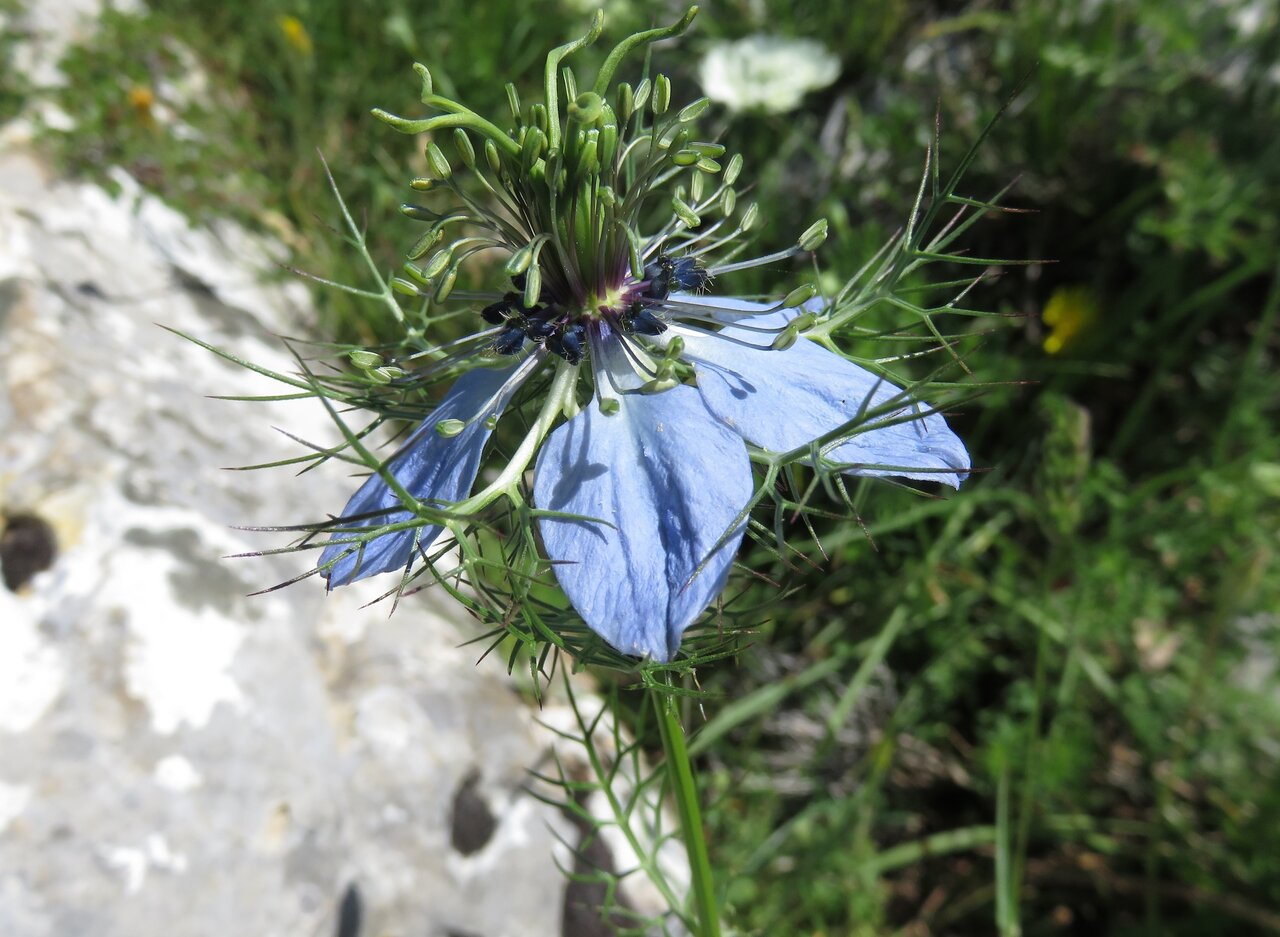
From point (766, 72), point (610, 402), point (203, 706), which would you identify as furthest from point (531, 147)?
point (766, 72)

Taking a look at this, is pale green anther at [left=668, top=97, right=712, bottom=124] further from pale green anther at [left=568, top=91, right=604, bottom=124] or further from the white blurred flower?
the white blurred flower

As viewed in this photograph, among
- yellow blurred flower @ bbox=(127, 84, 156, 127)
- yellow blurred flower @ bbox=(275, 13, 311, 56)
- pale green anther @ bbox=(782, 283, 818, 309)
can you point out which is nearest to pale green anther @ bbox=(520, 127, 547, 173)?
pale green anther @ bbox=(782, 283, 818, 309)

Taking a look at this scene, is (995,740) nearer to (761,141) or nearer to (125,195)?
(761,141)

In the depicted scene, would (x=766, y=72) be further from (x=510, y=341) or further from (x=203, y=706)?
(x=203, y=706)

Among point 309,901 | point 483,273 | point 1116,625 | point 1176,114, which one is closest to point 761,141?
point 483,273

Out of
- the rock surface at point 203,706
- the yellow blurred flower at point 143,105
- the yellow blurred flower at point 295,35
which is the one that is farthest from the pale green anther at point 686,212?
the yellow blurred flower at point 295,35
